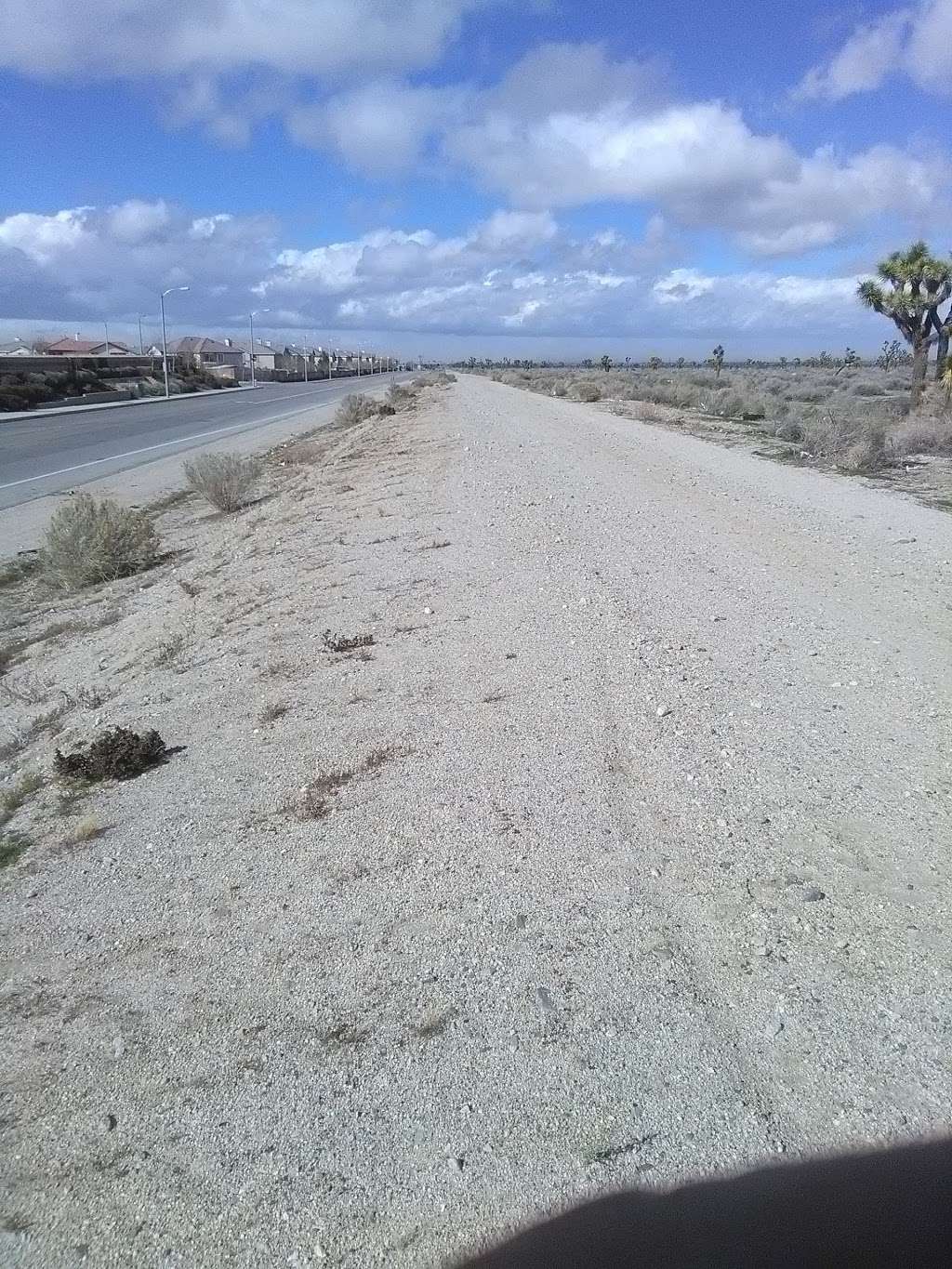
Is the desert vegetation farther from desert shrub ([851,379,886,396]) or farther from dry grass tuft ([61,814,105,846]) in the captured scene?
dry grass tuft ([61,814,105,846])

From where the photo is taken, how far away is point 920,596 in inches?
379

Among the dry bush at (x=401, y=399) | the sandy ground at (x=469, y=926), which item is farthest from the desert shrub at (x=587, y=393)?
the sandy ground at (x=469, y=926)

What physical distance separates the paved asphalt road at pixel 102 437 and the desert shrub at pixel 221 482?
15.1ft

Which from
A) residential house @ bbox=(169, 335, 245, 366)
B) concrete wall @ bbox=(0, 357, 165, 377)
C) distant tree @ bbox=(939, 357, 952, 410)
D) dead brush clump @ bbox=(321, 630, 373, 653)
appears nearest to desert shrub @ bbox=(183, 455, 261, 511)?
dead brush clump @ bbox=(321, 630, 373, 653)

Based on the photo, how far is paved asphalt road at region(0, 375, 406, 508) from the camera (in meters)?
25.5

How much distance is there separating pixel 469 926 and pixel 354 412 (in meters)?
40.7

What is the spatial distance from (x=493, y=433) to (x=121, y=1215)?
2638cm

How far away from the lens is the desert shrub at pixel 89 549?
1378 centimetres

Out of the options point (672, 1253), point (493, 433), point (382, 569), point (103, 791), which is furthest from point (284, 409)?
point (672, 1253)

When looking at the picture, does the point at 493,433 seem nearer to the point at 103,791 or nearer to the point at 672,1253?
the point at 103,791

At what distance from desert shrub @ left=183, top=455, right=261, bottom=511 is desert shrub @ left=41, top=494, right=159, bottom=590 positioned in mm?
4448

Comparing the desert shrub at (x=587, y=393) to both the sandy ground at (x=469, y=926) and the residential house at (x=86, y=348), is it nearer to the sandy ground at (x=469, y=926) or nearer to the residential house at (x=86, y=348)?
the sandy ground at (x=469, y=926)

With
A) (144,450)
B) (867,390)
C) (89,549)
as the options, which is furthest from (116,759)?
(867,390)

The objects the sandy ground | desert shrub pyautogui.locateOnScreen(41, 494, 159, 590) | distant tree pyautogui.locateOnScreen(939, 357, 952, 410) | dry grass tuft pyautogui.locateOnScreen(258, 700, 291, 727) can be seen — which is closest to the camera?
the sandy ground
